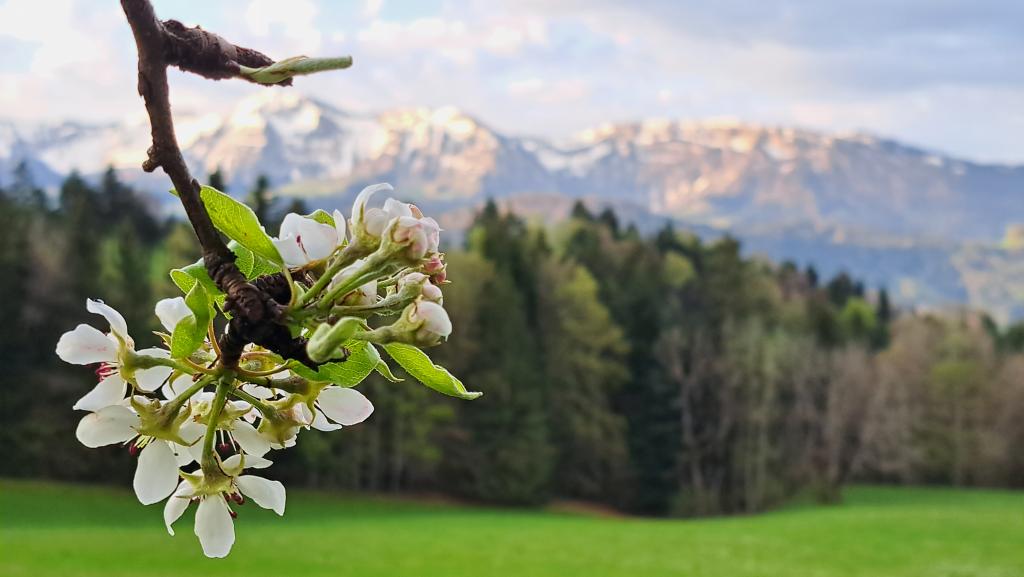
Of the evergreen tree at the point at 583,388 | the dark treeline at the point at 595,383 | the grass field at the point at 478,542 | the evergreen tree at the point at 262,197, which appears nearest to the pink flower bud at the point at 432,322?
the grass field at the point at 478,542

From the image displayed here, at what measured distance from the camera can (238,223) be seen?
0.67m

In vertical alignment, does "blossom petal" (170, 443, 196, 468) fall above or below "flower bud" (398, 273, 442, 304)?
below

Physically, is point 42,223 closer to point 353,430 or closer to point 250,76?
point 353,430

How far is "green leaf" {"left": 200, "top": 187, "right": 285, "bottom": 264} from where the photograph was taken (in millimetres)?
651

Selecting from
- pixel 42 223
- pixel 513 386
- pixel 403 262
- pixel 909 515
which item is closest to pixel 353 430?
pixel 513 386

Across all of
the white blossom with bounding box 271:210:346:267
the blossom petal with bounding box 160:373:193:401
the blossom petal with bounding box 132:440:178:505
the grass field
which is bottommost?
the grass field

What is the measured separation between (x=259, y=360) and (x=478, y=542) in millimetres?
26625

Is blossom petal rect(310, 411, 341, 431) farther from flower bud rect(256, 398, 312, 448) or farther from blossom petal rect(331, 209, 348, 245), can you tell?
blossom petal rect(331, 209, 348, 245)

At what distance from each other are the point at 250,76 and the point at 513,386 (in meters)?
38.4

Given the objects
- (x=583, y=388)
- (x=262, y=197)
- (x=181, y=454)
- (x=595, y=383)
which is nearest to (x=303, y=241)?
(x=181, y=454)

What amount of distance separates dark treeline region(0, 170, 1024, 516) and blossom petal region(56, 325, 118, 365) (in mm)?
30454

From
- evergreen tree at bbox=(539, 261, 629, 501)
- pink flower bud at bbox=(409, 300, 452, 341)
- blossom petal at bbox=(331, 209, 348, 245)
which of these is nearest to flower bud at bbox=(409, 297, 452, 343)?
pink flower bud at bbox=(409, 300, 452, 341)

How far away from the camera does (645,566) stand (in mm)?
23188

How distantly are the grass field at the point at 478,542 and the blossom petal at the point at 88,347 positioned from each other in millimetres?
18818
